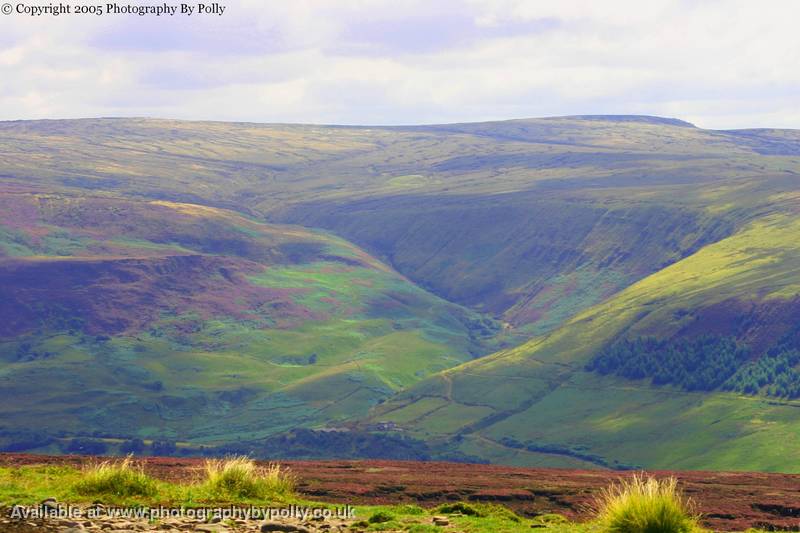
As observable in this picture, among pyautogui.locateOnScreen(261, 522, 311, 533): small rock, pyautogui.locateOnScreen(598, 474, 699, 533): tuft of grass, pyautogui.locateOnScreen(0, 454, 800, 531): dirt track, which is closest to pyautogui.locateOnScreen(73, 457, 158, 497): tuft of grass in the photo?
pyautogui.locateOnScreen(261, 522, 311, 533): small rock

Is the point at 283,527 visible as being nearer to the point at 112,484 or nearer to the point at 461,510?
the point at 112,484

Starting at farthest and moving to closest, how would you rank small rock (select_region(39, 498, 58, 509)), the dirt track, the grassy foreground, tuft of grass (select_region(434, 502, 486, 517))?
the dirt track, tuft of grass (select_region(434, 502, 486, 517)), small rock (select_region(39, 498, 58, 509)), the grassy foreground

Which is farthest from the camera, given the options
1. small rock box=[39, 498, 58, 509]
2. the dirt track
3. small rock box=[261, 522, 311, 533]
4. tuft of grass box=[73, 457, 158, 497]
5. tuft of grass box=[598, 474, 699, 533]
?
the dirt track

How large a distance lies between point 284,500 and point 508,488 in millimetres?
18320

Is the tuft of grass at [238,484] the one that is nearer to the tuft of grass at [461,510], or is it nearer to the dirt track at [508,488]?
the tuft of grass at [461,510]

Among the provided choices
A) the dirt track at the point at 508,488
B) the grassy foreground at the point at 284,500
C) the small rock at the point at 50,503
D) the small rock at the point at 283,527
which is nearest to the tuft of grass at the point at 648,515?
the grassy foreground at the point at 284,500

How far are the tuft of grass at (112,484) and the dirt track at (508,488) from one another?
7.60 metres

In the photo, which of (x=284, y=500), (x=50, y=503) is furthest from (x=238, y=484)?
(x=50, y=503)

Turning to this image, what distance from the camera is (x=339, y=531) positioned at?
79.6 ft

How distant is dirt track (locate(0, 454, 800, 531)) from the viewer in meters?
37.1

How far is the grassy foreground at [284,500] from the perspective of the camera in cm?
2292

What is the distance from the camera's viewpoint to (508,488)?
43875 mm

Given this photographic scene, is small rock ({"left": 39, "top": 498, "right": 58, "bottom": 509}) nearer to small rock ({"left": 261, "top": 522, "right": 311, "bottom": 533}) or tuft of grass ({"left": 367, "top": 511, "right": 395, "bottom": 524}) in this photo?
small rock ({"left": 261, "top": 522, "right": 311, "bottom": 533})

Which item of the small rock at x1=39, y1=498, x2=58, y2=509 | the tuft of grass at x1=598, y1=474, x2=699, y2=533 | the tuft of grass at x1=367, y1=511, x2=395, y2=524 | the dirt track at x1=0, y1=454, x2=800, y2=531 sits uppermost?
the tuft of grass at x1=598, y1=474, x2=699, y2=533
